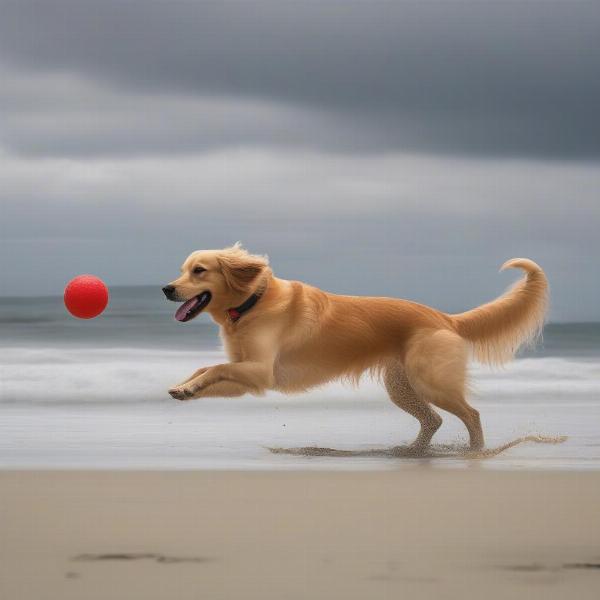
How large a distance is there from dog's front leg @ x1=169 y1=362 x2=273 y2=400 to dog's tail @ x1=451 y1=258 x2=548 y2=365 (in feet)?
5.49

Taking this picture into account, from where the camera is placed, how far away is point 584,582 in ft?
13.9

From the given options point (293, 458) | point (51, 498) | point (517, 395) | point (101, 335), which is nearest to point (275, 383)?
point (293, 458)

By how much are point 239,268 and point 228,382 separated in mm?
830

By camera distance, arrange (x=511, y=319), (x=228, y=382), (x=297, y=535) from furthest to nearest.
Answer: (x=511, y=319), (x=228, y=382), (x=297, y=535)

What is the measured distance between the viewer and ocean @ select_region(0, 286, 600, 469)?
7.70 meters

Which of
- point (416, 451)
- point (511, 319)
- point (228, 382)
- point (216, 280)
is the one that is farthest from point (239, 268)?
point (511, 319)

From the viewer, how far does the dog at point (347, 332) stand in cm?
811

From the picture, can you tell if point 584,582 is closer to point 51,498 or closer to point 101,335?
point 51,498

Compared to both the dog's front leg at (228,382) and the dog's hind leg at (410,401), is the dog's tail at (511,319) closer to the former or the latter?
the dog's hind leg at (410,401)

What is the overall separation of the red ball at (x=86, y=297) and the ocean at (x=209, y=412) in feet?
3.05

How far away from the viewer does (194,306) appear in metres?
8.09

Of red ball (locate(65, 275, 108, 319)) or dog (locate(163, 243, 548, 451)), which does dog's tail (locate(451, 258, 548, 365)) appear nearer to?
dog (locate(163, 243, 548, 451))

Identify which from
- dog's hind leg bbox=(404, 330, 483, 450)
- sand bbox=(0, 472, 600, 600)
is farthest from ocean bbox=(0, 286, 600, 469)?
sand bbox=(0, 472, 600, 600)

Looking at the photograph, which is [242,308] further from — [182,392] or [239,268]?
[182,392]
